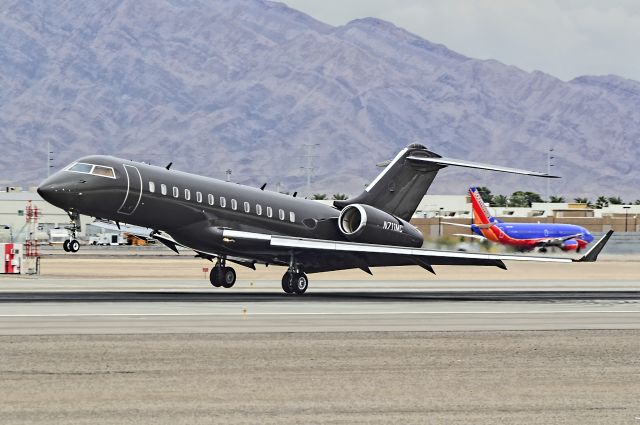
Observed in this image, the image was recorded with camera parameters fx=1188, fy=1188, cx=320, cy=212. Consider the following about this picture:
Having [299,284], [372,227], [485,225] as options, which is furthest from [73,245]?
[485,225]

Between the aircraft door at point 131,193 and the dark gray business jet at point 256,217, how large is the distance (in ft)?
0.11

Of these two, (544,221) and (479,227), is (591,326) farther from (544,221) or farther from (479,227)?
(544,221)

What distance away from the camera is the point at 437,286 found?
53.7 meters

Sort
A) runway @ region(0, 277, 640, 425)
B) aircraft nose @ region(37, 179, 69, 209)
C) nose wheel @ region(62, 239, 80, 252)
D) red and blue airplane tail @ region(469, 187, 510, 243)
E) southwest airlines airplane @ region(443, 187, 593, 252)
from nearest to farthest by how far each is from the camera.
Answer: runway @ region(0, 277, 640, 425) < aircraft nose @ region(37, 179, 69, 209) < nose wheel @ region(62, 239, 80, 252) < southwest airlines airplane @ region(443, 187, 593, 252) < red and blue airplane tail @ region(469, 187, 510, 243)

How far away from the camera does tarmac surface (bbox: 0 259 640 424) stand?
16359 mm

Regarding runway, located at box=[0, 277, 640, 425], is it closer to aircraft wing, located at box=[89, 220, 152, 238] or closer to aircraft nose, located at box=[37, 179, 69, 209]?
aircraft nose, located at box=[37, 179, 69, 209]

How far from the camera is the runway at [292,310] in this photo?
2773 centimetres

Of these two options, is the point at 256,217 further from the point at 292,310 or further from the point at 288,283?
the point at 292,310

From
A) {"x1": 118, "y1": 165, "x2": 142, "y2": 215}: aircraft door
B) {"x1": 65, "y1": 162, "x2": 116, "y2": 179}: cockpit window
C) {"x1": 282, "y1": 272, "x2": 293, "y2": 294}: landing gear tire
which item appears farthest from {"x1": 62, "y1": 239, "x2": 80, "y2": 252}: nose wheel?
{"x1": 282, "y1": 272, "x2": 293, "y2": 294}: landing gear tire

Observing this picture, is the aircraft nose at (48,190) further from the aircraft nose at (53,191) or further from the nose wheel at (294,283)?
the nose wheel at (294,283)

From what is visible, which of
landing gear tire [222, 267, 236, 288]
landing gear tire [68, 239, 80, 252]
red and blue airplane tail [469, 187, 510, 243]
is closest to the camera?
landing gear tire [68, 239, 80, 252]

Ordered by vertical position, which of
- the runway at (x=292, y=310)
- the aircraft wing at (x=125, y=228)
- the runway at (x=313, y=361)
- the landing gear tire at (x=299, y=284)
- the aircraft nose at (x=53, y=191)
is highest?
the aircraft nose at (x=53, y=191)

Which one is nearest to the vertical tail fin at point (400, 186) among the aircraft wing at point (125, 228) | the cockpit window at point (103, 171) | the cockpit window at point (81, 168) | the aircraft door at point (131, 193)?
the aircraft wing at point (125, 228)

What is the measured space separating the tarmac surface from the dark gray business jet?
3236 mm
